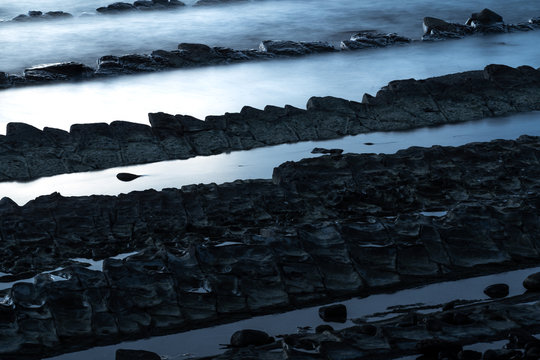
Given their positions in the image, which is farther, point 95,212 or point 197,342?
point 95,212

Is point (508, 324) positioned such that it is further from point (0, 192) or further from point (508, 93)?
point (508, 93)

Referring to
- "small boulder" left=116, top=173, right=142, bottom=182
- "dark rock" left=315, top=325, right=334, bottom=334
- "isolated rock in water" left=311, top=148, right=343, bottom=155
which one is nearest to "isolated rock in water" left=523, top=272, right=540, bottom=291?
"dark rock" left=315, top=325, right=334, bottom=334

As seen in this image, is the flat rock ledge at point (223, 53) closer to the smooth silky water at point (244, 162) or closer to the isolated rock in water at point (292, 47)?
the isolated rock in water at point (292, 47)

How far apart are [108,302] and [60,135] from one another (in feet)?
9.82

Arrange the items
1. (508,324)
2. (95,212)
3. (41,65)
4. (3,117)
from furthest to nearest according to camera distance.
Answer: (41,65)
(3,117)
(95,212)
(508,324)

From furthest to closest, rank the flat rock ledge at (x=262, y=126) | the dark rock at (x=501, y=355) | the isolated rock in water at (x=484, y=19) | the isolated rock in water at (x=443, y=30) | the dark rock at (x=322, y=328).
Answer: the isolated rock in water at (x=484, y=19), the isolated rock in water at (x=443, y=30), the flat rock ledge at (x=262, y=126), the dark rock at (x=322, y=328), the dark rock at (x=501, y=355)

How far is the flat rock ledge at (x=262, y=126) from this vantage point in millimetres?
6402

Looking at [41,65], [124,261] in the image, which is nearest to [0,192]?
[124,261]

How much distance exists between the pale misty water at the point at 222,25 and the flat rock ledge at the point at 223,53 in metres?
0.52

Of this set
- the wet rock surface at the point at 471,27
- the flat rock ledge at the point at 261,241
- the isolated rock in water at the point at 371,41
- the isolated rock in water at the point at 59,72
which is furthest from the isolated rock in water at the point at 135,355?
the wet rock surface at the point at 471,27

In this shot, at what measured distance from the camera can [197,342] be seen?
12.4ft

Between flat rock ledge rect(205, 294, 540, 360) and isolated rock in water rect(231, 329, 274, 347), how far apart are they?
0.16 ft

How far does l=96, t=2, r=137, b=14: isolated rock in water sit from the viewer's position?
14.3 m

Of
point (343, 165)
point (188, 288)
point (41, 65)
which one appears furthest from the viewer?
point (41, 65)
